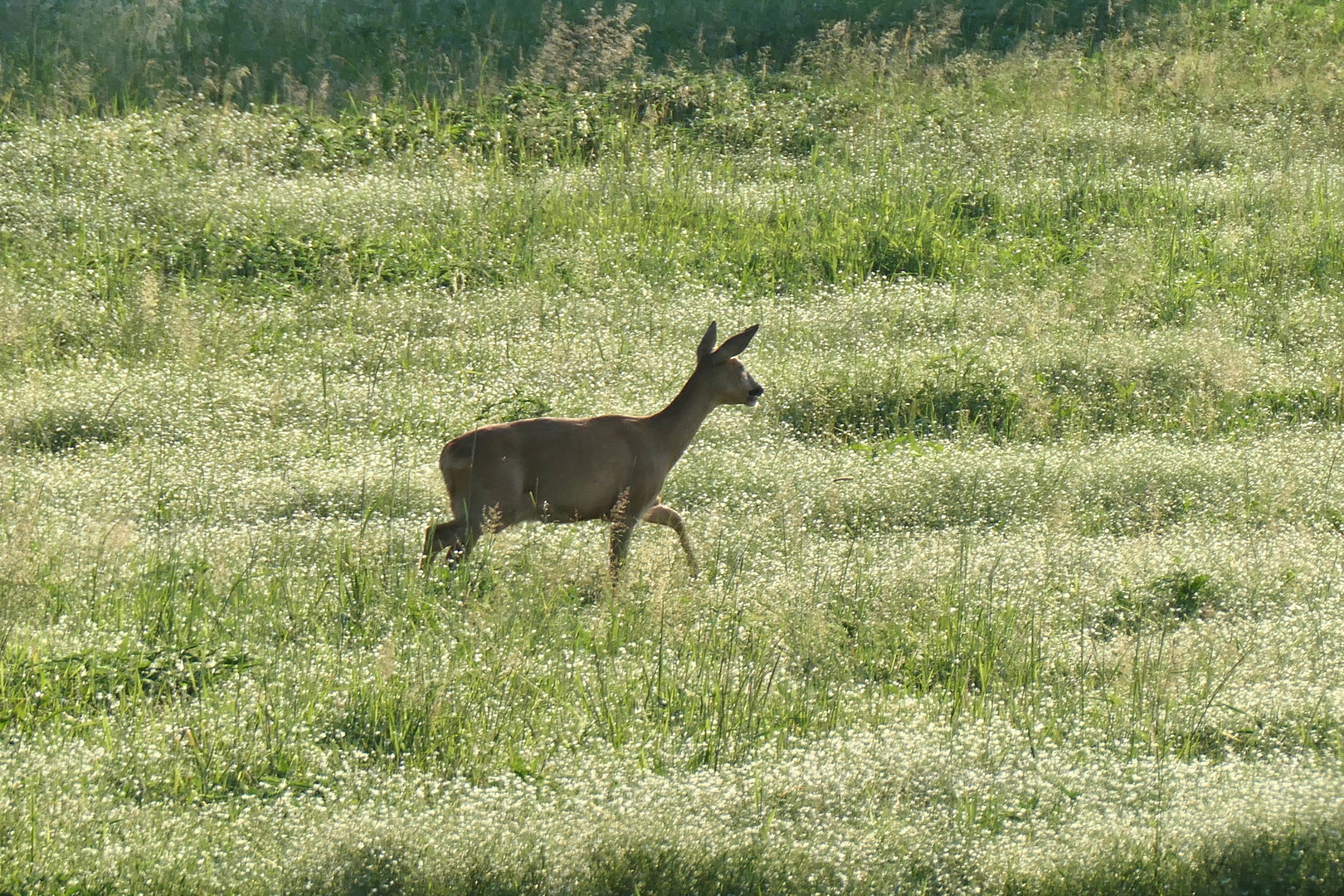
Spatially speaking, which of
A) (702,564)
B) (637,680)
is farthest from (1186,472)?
(637,680)

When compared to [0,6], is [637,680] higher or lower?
lower

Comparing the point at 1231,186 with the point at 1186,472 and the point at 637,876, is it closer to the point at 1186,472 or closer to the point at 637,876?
the point at 1186,472

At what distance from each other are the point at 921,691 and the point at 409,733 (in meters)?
2.04

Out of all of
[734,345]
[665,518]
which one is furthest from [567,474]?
[734,345]

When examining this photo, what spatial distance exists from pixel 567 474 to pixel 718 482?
5.37ft

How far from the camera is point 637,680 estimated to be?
620 centimetres

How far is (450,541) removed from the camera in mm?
7859

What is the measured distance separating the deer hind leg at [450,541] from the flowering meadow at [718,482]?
0.68ft

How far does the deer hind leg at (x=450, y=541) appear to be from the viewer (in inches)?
304

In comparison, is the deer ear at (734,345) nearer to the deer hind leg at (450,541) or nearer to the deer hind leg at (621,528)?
the deer hind leg at (621,528)

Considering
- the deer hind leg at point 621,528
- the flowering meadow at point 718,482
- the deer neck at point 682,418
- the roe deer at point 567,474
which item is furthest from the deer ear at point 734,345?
the deer hind leg at point 621,528

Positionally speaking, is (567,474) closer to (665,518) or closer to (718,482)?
(665,518)

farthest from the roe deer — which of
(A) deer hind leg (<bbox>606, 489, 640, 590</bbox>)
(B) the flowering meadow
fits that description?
(B) the flowering meadow

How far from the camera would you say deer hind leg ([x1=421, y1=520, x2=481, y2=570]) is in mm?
7715
